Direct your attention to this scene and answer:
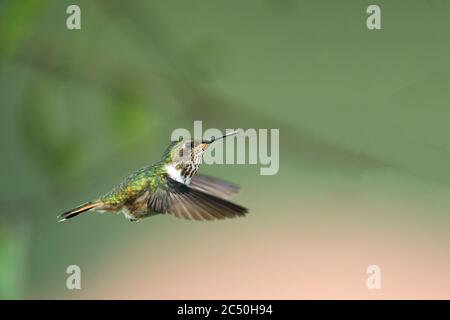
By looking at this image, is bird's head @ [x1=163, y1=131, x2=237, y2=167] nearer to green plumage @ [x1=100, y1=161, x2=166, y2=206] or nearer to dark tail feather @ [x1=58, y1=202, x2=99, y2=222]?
green plumage @ [x1=100, y1=161, x2=166, y2=206]

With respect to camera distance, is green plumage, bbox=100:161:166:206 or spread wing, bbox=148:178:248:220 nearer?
spread wing, bbox=148:178:248:220

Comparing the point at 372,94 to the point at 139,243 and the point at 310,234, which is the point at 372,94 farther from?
the point at 139,243

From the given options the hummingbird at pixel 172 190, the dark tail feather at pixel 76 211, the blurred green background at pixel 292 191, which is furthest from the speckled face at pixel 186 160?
the blurred green background at pixel 292 191

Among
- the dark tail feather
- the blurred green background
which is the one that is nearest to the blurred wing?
the dark tail feather

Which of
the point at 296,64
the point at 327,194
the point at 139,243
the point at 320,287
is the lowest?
the point at 320,287

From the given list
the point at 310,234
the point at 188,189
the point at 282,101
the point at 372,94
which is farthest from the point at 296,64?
the point at 188,189

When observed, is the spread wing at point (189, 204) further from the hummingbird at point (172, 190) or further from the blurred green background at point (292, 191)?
the blurred green background at point (292, 191)
